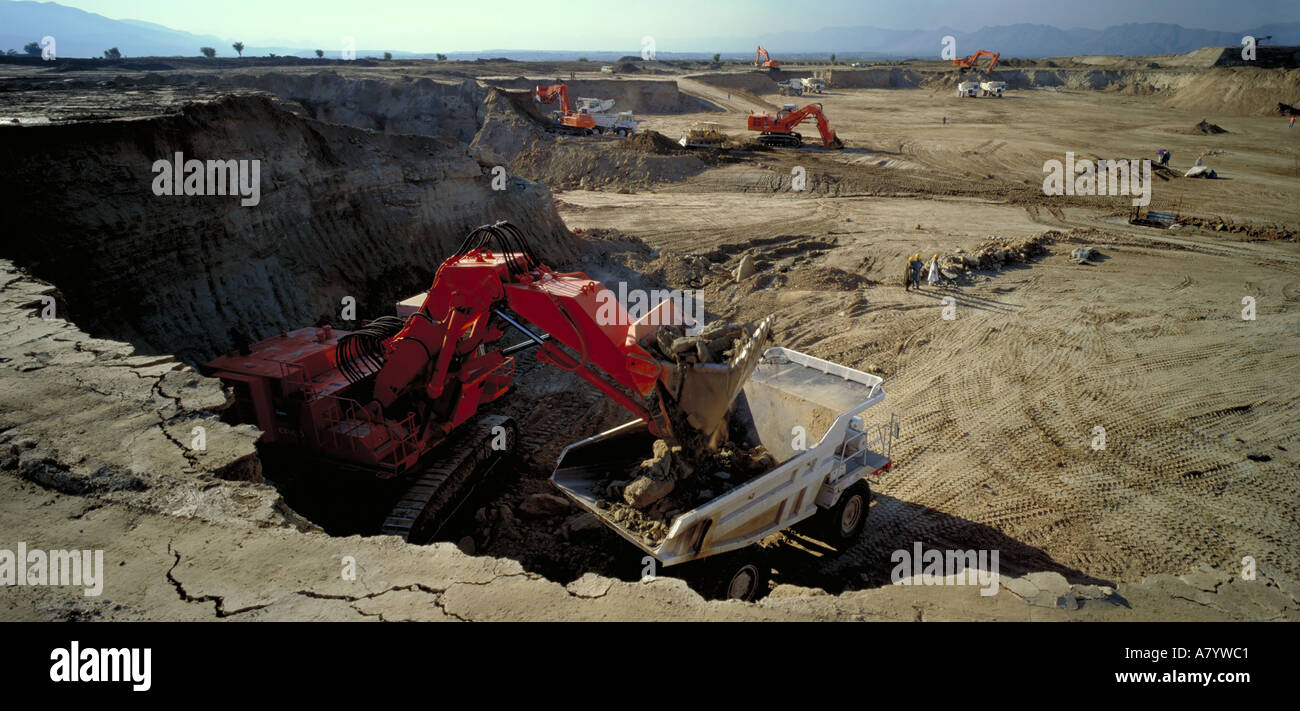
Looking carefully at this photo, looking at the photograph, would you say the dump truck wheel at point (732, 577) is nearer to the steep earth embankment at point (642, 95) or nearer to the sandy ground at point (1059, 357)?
the sandy ground at point (1059, 357)

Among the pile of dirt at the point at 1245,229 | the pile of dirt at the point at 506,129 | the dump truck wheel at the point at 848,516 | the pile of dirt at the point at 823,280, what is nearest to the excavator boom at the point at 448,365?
the dump truck wheel at the point at 848,516

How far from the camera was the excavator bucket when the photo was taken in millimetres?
5898

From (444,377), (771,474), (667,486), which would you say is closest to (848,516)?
(771,474)

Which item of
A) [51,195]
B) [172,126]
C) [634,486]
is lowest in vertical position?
[634,486]

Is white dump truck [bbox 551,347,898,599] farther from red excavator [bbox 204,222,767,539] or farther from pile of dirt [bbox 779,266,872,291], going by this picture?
pile of dirt [bbox 779,266,872,291]

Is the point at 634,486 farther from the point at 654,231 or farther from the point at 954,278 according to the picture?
the point at 654,231

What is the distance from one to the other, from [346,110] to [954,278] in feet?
98.4

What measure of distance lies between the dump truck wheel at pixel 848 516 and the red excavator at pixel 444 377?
1.98 metres

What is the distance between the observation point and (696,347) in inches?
233

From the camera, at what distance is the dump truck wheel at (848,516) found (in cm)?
730

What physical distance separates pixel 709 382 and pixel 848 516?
2809mm

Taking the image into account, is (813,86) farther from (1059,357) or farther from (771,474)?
(771,474)

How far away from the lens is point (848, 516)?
24.8ft

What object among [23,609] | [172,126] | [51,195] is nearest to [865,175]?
[172,126]
